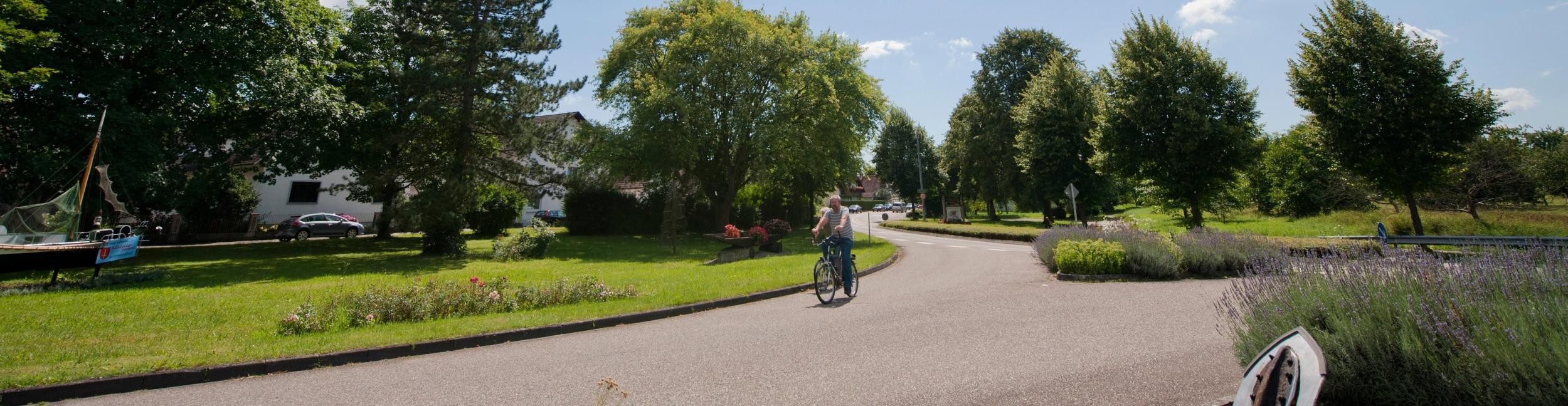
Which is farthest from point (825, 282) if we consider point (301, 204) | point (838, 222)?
point (301, 204)

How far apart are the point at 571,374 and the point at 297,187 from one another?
1674 inches

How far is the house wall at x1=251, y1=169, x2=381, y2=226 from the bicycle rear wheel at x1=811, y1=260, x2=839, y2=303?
34.1 m

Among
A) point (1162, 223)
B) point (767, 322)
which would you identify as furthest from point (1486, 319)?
point (1162, 223)

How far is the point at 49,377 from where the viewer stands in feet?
17.3

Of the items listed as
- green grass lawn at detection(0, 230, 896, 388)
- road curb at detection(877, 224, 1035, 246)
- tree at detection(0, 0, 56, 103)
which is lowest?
green grass lawn at detection(0, 230, 896, 388)

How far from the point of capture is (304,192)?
38.0m

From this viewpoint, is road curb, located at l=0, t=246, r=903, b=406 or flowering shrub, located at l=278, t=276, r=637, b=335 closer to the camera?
road curb, located at l=0, t=246, r=903, b=406

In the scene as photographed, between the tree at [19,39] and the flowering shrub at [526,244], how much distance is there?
443 inches

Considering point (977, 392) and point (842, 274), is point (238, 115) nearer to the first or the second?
point (842, 274)

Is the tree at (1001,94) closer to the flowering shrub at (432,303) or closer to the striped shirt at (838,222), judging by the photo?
the striped shirt at (838,222)

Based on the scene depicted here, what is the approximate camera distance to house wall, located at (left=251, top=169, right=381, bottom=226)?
3584 centimetres

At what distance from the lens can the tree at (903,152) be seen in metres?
59.2

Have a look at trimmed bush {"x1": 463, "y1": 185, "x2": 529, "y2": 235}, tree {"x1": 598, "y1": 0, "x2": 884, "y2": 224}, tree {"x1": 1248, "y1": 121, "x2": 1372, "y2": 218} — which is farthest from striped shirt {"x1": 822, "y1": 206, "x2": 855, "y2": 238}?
tree {"x1": 1248, "y1": 121, "x2": 1372, "y2": 218}

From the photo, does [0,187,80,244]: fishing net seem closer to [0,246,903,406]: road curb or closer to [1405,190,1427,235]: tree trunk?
[0,246,903,406]: road curb
